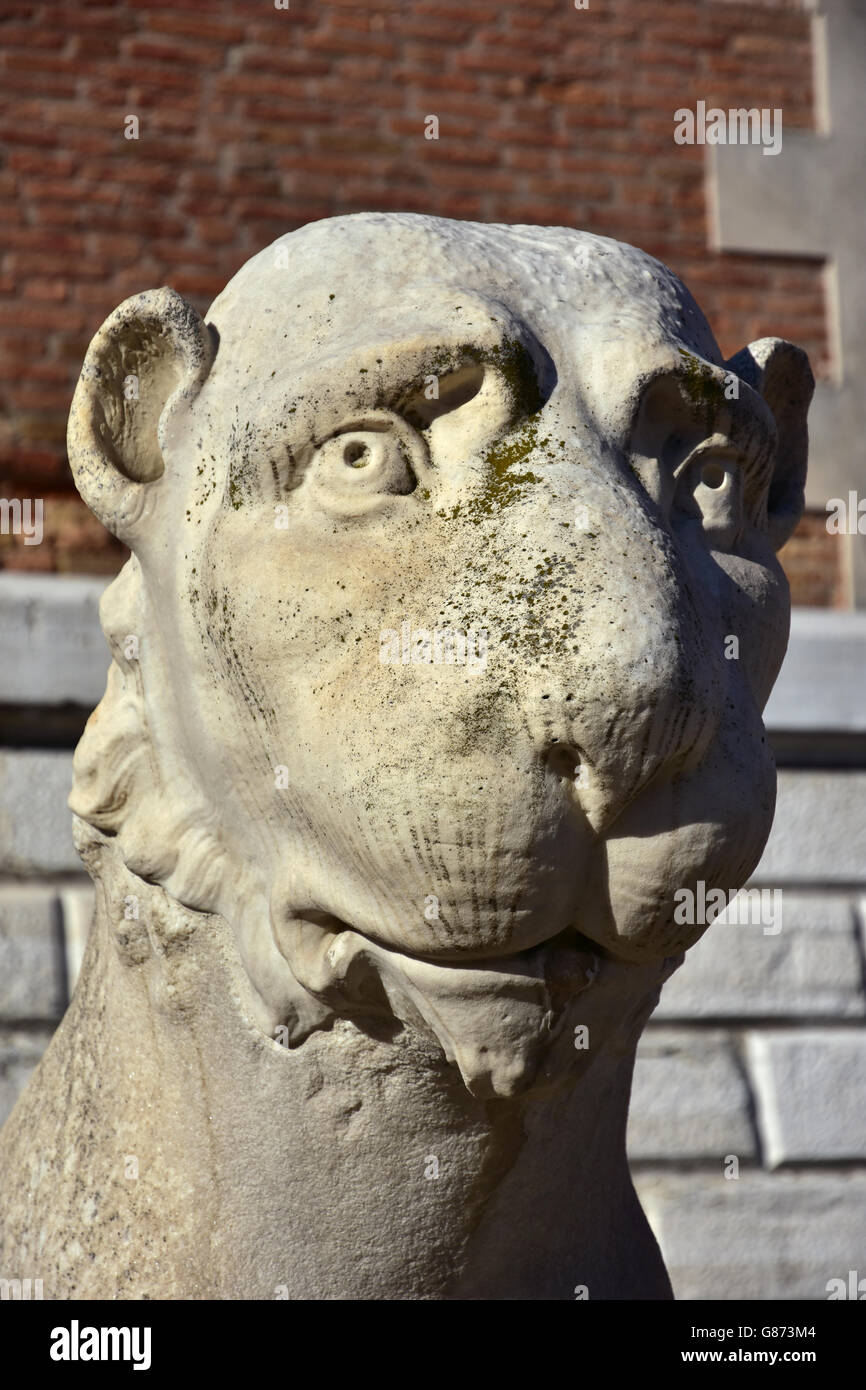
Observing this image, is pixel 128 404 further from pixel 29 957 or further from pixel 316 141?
pixel 316 141

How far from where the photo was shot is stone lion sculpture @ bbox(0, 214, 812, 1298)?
56.6 inches

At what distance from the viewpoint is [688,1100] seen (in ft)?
13.7

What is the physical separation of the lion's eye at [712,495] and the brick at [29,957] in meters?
2.55

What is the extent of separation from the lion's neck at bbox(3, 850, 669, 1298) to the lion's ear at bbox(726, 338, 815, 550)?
651mm

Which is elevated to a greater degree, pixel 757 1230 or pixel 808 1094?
pixel 808 1094

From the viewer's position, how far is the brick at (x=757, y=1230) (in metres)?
4.06

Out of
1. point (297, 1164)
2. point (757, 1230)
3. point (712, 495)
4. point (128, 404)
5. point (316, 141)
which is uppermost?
point (316, 141)

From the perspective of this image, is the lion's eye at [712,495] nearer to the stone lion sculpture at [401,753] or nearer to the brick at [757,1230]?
→ the stone lion sculpture at [401,753]

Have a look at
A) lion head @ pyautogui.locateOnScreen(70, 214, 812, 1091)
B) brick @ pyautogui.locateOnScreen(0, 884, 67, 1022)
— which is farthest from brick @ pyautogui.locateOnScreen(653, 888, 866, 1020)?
lion head @ pyautogui.locateOnScreen(70, 214, 812, 1091)

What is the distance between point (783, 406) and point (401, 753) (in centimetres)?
81

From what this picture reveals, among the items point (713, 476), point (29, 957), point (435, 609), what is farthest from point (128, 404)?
point (29, 957)

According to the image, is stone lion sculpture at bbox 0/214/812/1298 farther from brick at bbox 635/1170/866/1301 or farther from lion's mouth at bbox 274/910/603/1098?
brick at bbox 635/1170/866/1301
